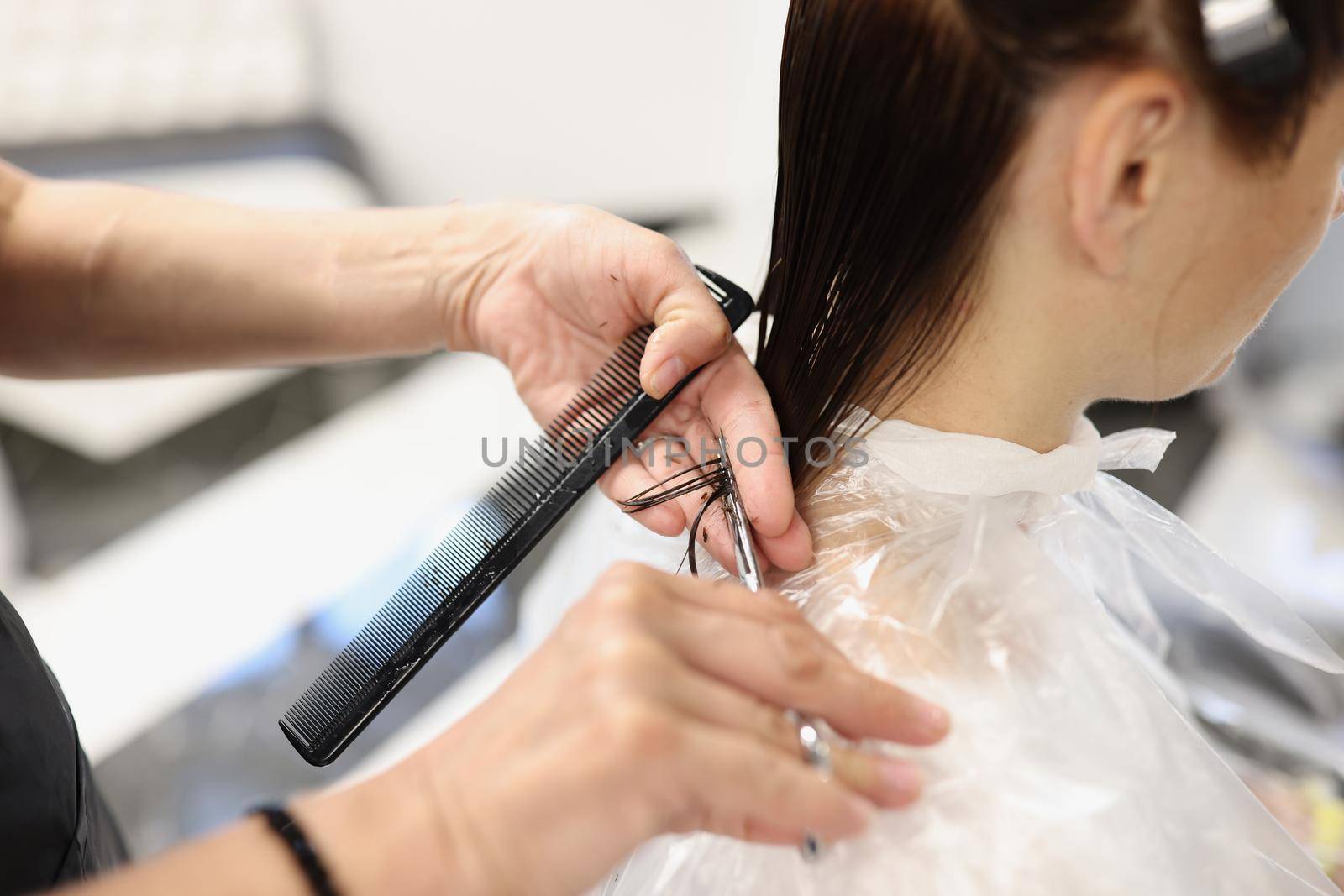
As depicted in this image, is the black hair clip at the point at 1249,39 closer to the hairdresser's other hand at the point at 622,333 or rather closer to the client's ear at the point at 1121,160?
the client's ear at the point at 1121,160

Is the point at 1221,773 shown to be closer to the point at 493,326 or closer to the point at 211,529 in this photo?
the point at 493,326

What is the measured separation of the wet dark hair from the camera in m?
0.61

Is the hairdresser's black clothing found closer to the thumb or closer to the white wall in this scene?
the thumb

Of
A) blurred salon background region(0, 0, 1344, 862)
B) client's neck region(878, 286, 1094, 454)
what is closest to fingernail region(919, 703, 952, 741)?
client's neck region(878, 286, 1094, 454)

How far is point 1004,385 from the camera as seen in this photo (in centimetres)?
76

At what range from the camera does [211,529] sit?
6.81ft

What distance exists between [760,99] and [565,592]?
168 centimetres

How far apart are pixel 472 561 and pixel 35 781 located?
364 mm

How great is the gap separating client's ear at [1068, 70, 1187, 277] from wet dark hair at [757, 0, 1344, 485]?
2 centimetres

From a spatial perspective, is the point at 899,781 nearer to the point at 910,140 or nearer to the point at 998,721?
the point at 998,721

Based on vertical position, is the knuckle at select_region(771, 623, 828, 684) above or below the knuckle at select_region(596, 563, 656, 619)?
below

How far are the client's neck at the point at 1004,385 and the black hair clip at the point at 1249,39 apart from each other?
203 mm

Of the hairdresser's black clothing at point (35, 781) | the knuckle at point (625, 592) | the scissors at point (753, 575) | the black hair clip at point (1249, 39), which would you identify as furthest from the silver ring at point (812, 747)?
the hairdresser's black clothing at point (35, 781)

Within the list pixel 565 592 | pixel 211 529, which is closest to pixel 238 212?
pixel 565 592
